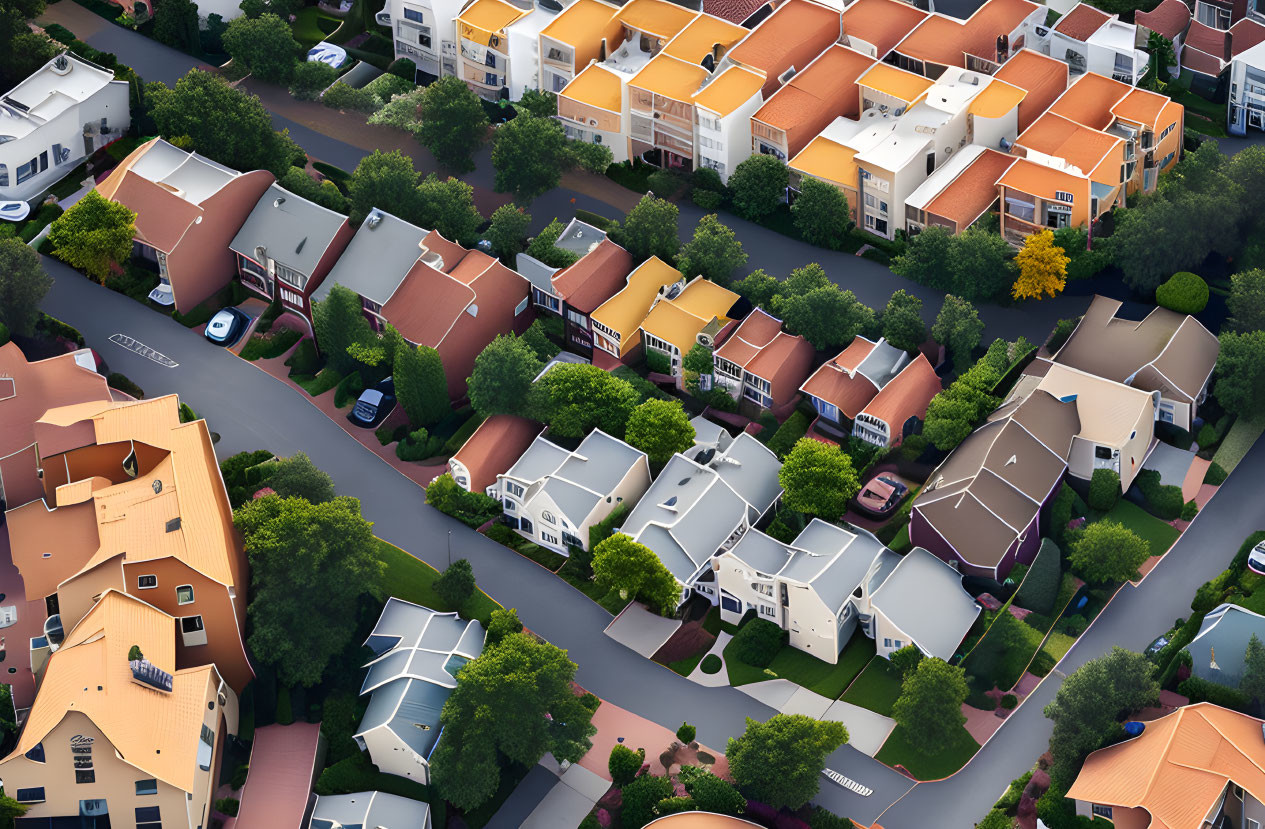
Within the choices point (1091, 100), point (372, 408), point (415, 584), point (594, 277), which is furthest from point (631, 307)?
point (1091, 100)

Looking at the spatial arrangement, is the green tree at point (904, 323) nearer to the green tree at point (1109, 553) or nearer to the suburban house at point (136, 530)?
the green tree at point (1109, 553)

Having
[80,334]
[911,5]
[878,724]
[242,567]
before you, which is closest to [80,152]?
[80,334]

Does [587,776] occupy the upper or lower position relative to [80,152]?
lower

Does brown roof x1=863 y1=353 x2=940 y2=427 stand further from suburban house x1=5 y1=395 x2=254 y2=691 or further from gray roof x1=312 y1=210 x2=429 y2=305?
suburban house x1=5 y1=395 x2=254 y2=691

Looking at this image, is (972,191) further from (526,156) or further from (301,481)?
(301,481)

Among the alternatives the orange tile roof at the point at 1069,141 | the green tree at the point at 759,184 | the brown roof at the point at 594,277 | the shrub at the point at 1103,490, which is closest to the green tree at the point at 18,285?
the brown roof at the point at 594,277

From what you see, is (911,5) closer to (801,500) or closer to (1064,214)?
(1064,214)

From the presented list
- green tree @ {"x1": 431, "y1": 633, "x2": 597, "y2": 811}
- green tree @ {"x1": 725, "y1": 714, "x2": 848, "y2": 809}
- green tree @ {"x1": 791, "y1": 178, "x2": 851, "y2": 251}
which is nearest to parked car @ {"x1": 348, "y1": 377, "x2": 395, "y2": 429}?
green tree @ {"x1": 431, "y1": 633, "x2": 597, "y2": 811}
